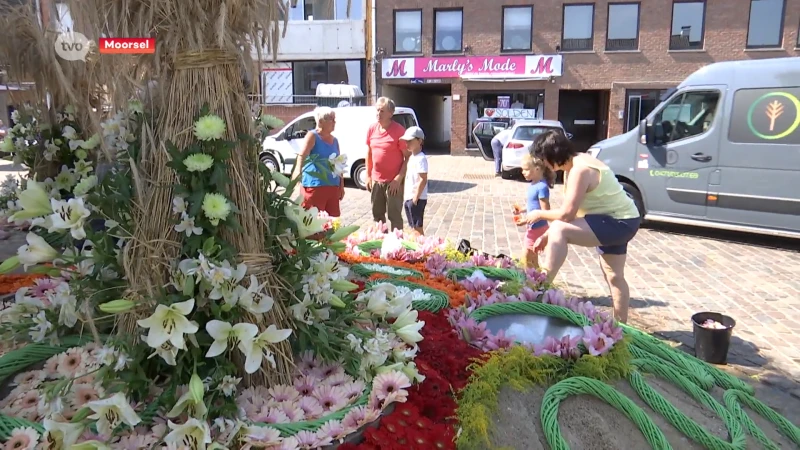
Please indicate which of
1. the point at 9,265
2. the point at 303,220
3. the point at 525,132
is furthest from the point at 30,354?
the point at 525,132

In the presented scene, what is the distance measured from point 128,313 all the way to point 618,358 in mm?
1899

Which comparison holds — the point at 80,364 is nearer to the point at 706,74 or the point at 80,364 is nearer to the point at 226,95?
the point at 226,95

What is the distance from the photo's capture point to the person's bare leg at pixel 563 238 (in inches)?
180

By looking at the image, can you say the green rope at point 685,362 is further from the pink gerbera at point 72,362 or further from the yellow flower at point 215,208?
the pink gerbera at point 72,362

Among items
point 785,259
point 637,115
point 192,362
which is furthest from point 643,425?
point 637,115

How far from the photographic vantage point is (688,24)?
72.7 ft

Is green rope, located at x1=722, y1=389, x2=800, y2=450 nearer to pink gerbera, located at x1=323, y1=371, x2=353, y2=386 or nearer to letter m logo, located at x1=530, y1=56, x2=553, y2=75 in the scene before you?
pink gerbera, located at x1=323, y1=371, x2=353, y2=386

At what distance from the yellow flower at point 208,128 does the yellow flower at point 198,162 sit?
0.05 metres

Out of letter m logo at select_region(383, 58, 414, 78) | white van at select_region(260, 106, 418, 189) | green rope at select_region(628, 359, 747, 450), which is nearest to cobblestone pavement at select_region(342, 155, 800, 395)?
green rope at select_region(628, 359, 747, 450)

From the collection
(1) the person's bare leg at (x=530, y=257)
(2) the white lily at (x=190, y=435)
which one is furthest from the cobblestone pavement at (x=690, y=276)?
(2) the white lily at (x=190, y=435)

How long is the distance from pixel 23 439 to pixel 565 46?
78.8 ft

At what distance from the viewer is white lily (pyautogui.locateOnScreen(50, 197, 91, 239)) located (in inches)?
63.4

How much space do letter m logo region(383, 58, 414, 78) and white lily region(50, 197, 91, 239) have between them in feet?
76.1

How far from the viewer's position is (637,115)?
75.9ft
